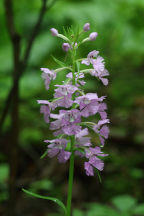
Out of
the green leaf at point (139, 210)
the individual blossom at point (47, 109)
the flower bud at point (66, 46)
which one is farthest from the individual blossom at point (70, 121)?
the green leaf at point (139, 210)

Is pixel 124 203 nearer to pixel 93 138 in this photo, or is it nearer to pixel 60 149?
pixel 60 149

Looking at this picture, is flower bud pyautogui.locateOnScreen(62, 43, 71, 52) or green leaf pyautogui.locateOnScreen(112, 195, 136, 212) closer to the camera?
flower bud pyautogui.locateOnScreen(62, 43, 71, 52)

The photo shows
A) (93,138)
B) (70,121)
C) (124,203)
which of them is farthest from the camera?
(93,138)

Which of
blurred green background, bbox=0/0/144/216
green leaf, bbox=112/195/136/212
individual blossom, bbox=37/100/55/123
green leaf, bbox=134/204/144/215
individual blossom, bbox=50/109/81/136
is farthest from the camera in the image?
blurred green background, bbox=0/0/144/216

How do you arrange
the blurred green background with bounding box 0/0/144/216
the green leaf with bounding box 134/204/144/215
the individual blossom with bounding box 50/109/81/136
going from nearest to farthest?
the individual blossom with bounding box 50/109/81/136, the green leaf with bounding box 134/204/144/215, the blurred green background with bounding box 0/0/144/216

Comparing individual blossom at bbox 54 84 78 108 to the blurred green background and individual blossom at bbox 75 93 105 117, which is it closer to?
individual blossom at bbox 75 93 105 117

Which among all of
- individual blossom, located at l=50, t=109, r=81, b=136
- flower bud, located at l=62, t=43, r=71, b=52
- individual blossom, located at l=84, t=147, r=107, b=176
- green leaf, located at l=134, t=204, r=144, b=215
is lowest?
green leaf, located at l=134, t=204, r=144, b=215

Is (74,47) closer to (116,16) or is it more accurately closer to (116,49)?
(116,16)

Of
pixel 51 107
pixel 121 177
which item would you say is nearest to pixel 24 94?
pixel 121 177

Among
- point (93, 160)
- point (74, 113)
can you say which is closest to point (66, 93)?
point (74, 113)

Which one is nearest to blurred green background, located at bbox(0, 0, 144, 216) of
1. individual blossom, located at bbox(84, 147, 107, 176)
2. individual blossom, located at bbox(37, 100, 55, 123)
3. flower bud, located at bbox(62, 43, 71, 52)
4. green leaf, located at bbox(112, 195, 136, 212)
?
green leaf, located at bbox(112, 195, 136, 212)
